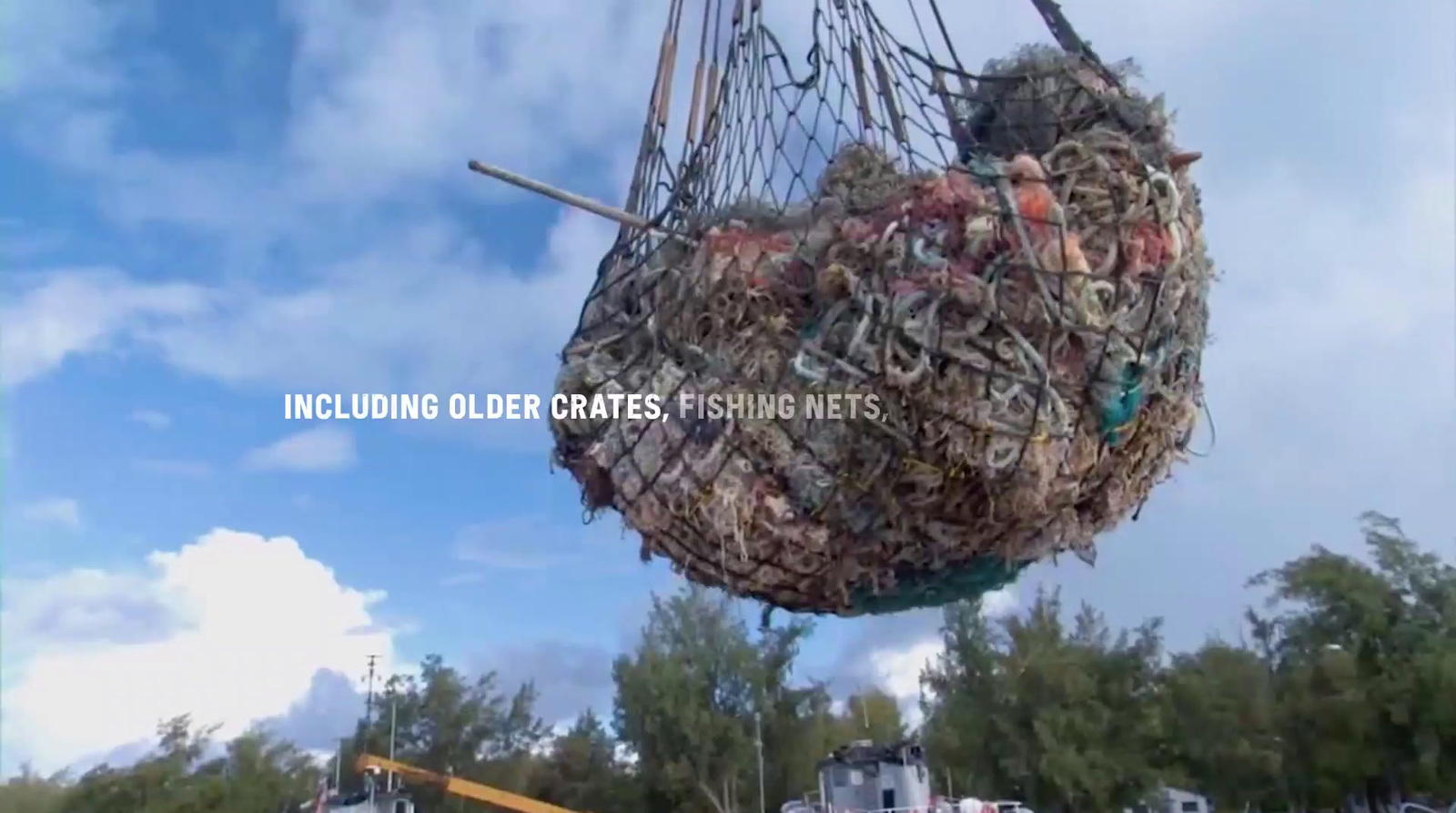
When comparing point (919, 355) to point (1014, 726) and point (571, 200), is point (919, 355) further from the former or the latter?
point (1014, 726)

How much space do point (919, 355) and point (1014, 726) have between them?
17.3 meters

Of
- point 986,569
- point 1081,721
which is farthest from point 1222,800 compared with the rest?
point 986,569

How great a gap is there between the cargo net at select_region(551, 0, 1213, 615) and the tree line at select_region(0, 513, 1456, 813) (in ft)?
39.9

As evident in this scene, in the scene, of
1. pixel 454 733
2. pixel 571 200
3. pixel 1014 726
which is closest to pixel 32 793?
pixel 454 733

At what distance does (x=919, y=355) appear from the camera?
2213 millimetres

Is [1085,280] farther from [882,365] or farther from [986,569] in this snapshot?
[986,569]

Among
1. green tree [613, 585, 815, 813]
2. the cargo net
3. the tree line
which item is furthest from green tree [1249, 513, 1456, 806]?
the cargo net

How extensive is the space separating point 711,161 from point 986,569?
118 centimetres

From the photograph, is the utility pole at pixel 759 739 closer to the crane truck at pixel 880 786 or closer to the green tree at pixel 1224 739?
the green tree at pixel 1224 739

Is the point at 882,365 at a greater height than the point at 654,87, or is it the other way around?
the point at 654,87

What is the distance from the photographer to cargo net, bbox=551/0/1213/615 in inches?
88.3

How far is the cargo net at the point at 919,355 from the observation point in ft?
7.36

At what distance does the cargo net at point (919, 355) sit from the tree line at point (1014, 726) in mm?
12167

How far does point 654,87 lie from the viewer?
3.23 m
